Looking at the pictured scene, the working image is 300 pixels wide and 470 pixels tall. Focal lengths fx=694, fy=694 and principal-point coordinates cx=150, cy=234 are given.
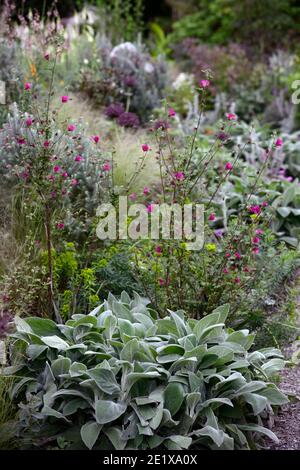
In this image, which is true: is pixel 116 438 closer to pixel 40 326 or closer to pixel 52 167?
pixel 40 326

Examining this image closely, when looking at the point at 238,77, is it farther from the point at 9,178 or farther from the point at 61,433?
the point at 61,433

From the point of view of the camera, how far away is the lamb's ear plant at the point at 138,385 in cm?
268

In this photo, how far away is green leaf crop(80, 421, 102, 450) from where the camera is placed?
2.61m

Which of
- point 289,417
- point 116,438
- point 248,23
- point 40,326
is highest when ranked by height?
point 248,23

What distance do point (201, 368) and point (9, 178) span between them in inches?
73.2

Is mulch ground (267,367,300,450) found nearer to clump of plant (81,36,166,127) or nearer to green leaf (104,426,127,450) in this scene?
green leaf (104,426,127,450)

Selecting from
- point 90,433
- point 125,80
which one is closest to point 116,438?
point 90,433

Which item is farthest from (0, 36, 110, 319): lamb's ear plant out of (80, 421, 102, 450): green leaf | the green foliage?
the green foliage

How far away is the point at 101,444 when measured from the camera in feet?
8.92

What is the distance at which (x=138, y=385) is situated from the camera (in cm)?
278

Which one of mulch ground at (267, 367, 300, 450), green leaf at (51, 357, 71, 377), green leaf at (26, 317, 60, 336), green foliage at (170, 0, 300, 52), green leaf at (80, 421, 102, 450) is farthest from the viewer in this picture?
green foliage at (170, 0, 300, 52)

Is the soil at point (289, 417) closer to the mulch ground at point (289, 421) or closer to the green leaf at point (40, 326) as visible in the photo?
the mulch ground at point (289, 421)

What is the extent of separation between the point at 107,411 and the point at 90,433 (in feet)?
0.34

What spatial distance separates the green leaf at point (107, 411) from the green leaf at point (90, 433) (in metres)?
0.06
